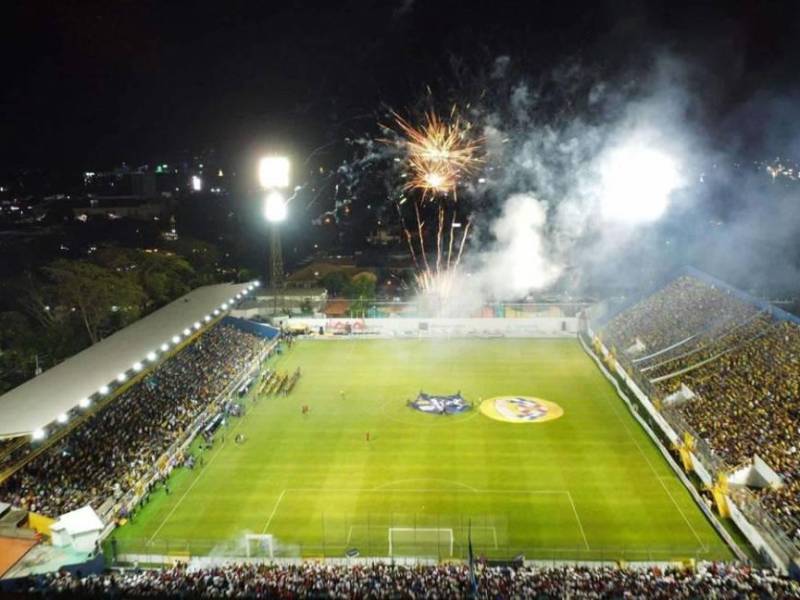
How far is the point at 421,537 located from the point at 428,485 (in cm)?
419

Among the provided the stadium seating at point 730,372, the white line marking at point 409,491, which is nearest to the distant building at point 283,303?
the stadium seating at point 730,372

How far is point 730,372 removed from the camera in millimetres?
31562

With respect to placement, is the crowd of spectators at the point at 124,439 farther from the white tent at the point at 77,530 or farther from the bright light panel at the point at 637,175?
the bright light panel at the point at 637,175

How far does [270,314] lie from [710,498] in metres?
36.0

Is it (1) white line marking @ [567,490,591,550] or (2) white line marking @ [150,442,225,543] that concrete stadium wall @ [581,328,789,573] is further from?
(2) white line marking @ [150,442,225,543]

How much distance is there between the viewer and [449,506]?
24406 mm

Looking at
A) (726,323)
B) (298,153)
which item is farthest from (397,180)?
(726,323)

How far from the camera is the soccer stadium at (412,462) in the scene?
20.6 meters

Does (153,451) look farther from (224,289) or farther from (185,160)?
(185,160)

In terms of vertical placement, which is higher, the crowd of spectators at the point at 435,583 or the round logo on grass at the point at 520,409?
the crowd of spectators at the point at 435,583

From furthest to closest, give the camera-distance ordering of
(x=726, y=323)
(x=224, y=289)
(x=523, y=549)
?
(x=224, y=289) → (x=726, y=323) → (x=523, y=549)

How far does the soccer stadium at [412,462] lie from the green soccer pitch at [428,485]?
0.32 feet

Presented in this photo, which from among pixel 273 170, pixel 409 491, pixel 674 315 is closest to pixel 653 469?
pixel 409 491

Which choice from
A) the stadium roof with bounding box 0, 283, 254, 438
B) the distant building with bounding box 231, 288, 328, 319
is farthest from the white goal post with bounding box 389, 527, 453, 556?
the distant building with bounding box 231, 288, 328, 319
